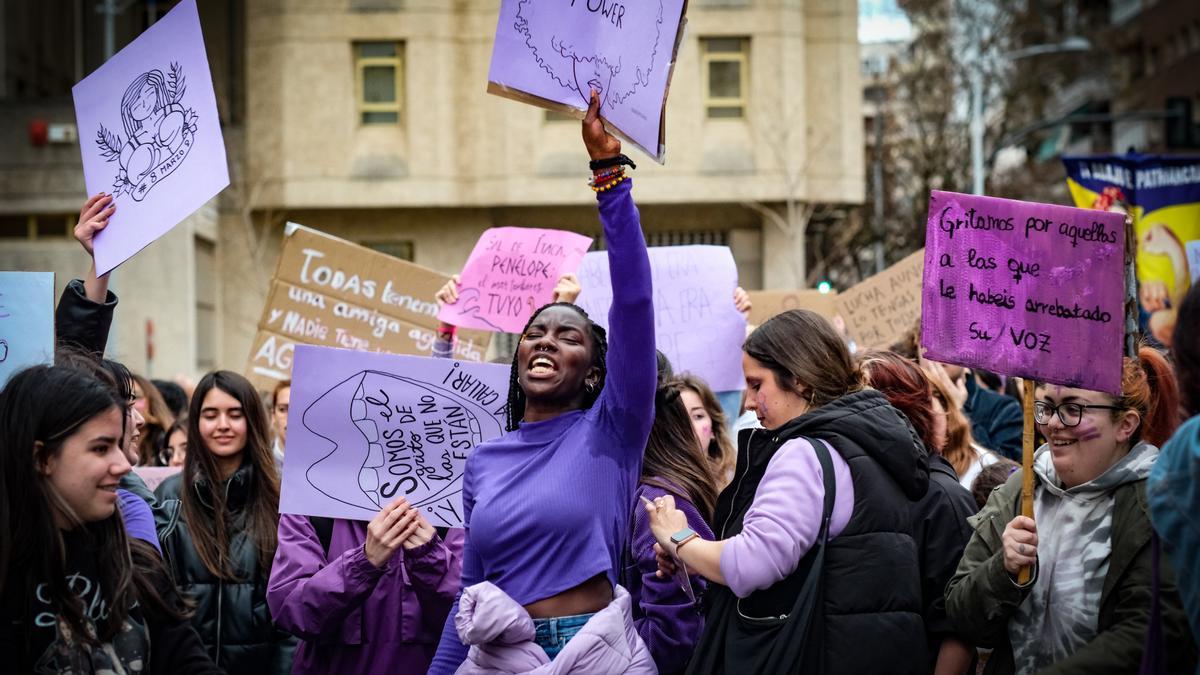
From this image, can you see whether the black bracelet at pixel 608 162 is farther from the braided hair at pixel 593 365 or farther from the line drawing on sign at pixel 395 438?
the line drawing on sign at pixel 395 438

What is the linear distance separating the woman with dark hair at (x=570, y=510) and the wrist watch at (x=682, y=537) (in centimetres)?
15

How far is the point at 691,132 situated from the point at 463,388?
72.3ft

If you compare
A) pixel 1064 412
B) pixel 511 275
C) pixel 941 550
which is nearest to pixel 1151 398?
pixel 1064 412

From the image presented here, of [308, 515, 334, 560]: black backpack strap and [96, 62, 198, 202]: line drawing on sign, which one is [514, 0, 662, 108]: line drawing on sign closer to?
[96, 62, 198, 202]: line drawing on sign

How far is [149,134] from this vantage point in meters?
4.82

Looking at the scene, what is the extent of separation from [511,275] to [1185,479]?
4902mm

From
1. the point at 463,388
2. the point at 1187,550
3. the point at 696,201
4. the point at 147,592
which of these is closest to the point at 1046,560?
the point at 1187,550

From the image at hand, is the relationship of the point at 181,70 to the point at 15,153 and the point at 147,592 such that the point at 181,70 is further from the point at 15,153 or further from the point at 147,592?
the point at 15,153

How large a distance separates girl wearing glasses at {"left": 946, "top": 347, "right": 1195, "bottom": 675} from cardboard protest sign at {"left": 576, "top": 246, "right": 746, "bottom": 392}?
3292 mm

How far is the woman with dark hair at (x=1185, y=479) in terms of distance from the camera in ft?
9.09

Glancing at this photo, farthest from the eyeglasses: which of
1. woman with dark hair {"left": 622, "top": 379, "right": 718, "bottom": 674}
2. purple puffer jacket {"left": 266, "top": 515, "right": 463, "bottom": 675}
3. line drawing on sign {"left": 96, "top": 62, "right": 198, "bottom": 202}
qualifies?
line drawing on sign {"left": 96, "top": 62, "right": 198, "bottom": 202}

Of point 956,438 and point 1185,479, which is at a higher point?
point 1185,479

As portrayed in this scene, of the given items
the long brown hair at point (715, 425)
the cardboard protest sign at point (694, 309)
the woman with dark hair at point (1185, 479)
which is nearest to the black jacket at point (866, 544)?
the woman with dark hair at point (1185, 479)

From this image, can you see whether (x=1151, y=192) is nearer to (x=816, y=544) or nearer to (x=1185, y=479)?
(x=816, y=544)
